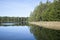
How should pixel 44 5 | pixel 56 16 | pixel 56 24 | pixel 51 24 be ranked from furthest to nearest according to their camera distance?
pixel 44 5 < pixel 56 16 < pixel 51 24 < pixel 56 24

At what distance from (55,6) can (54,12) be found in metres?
2.18

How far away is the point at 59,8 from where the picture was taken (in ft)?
186

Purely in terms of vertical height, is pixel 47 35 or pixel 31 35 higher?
pixel 47 35

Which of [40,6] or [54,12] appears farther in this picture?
[40,6]

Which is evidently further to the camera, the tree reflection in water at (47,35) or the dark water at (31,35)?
the dark water at (31,35)

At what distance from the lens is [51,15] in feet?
199

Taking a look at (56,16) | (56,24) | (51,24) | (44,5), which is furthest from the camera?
(44,5)

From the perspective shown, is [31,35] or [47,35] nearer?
[47,35]

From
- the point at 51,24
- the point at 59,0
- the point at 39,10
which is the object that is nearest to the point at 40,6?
the point at 39,10

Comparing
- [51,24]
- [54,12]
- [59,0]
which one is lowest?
[51,24]

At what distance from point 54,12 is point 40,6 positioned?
148 feet

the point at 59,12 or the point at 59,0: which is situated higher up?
the point at 59,0

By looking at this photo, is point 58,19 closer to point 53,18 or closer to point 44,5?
point 53,18

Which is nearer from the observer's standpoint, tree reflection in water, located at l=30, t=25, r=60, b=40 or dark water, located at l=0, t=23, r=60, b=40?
tree reflection in water, located at l=30, t=25, r=60, b=40
